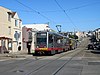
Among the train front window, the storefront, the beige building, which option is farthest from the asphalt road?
the beige building

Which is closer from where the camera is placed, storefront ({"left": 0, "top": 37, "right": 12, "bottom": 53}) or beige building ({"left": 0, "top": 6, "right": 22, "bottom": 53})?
storefront ({"left": 0, "top": 37, "right": 12, "bottom": 53})

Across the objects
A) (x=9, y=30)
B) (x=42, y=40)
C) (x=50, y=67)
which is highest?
(x=9, y=30)

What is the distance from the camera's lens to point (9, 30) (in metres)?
58.9

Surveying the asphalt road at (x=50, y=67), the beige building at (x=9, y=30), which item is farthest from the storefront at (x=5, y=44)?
the asphalt road at (x=50, y=67)

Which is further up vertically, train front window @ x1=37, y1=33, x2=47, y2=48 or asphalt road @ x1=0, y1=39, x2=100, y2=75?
train front window @ x1=37, y1=33, x2=47, y2=48

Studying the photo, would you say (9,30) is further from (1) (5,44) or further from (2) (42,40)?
(2) (42,40)

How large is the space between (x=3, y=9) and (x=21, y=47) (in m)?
13.7

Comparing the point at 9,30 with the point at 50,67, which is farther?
the point at 9,30

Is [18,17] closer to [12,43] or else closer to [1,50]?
[12,43]

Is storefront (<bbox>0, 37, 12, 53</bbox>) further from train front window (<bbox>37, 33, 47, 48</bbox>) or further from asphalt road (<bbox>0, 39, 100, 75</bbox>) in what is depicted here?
asphalt road (<bbox>0, 39, 100, 75</bbox>)

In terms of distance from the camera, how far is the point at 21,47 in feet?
220

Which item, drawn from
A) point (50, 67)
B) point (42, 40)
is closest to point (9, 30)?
point (42, 40)

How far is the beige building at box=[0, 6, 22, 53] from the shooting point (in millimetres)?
54656

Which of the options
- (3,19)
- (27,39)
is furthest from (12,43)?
(27,39)
